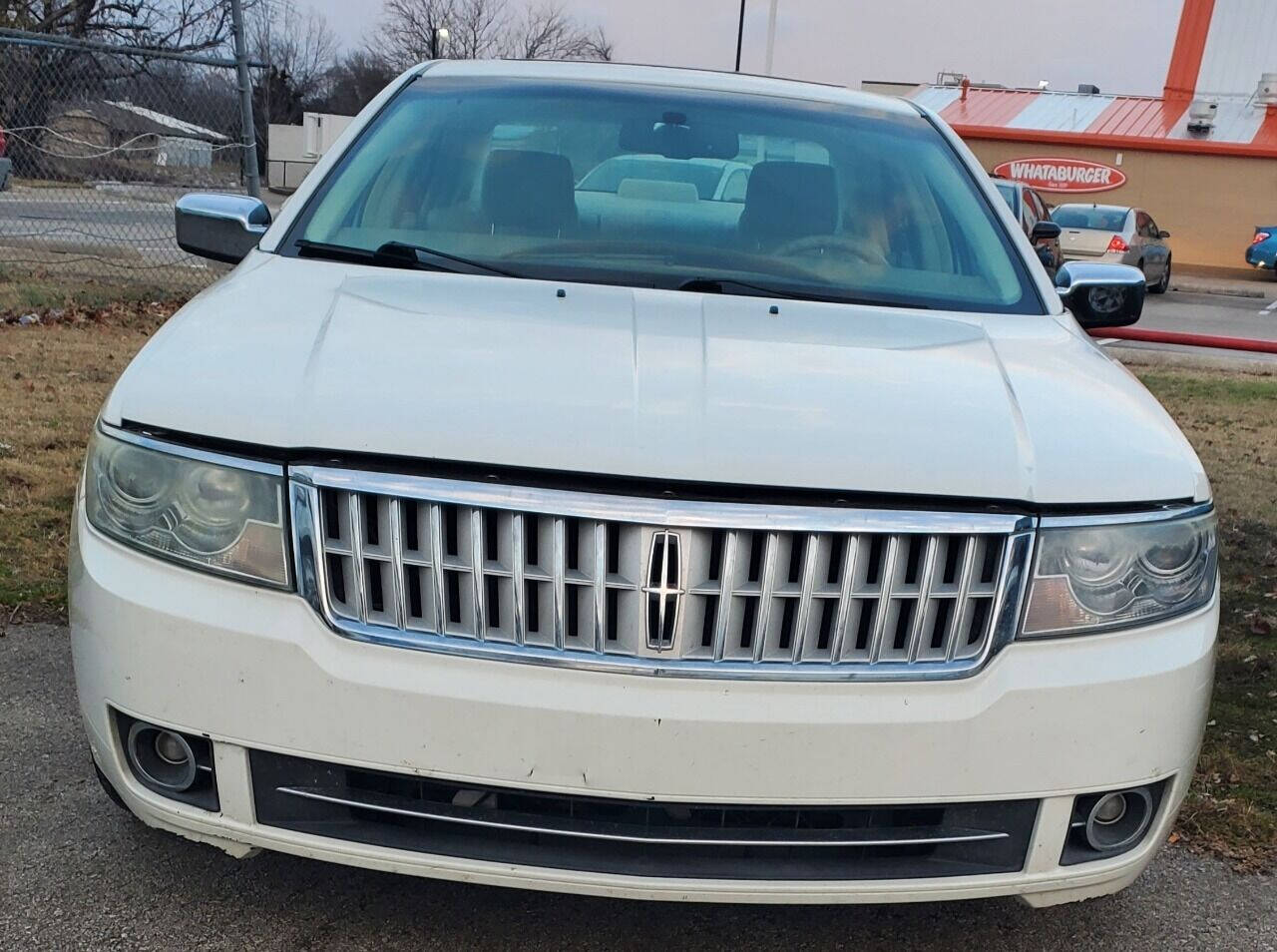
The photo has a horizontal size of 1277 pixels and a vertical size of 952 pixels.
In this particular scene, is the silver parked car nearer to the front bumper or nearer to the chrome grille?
the front bumper

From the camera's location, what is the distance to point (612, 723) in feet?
6.79

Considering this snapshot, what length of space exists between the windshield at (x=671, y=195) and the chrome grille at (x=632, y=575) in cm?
106

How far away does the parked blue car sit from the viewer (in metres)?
26.7

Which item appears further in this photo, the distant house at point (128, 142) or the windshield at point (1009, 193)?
the windshield at point (1009, 193)

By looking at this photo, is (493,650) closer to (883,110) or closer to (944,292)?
(944,292)

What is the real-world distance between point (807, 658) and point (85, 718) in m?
1.28

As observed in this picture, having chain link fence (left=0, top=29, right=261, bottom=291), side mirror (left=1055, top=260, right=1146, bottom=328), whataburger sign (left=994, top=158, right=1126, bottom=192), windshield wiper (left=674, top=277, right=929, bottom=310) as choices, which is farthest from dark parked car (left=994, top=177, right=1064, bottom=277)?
whataburger sign (left=994, top=158, right=1126, bottom=192)

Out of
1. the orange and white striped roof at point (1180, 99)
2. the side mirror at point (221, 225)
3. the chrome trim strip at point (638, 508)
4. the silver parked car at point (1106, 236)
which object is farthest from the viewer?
the orange and white striped roof at point (1180, 99)

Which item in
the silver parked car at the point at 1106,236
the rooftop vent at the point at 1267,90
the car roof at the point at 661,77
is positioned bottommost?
the silver parked car at the point at 1106,236

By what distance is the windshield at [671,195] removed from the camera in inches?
126

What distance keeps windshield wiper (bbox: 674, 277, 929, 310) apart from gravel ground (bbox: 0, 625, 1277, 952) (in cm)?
132

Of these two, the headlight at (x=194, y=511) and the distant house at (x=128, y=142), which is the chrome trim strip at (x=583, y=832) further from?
the distant house at (x=128, y=142)

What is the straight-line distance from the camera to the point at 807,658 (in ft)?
7.02

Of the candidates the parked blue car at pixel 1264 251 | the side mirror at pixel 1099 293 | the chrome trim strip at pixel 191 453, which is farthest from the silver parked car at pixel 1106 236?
the chrome trim strip at pixel 191 453
